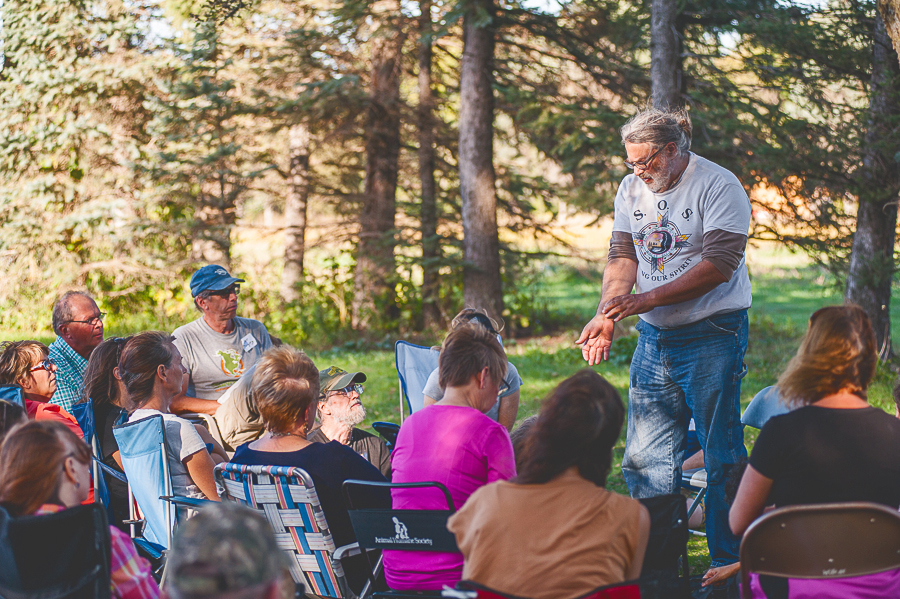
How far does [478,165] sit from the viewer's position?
10305 mm

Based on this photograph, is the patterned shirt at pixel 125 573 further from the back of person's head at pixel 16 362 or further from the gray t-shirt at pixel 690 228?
the gray t-shirt at pixel 690 228

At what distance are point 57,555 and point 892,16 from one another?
4.39 metres

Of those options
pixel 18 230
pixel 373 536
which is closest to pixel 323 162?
pixel 18 230

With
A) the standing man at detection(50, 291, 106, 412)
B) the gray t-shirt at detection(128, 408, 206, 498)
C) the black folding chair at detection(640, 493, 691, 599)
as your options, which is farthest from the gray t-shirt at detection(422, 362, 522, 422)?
the standing man at detection(50, 291, 106, 412)

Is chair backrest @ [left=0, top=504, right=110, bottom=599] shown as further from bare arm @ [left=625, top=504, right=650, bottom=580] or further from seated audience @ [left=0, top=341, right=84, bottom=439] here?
seated audience @ [left=0, top=341, right=84, bottom=439]

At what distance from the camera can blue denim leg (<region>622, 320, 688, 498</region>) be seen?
3258 mm

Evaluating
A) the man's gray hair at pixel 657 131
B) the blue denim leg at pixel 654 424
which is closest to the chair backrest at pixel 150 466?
the blue denim leg at pixel 654 424

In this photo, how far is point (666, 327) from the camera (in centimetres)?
318

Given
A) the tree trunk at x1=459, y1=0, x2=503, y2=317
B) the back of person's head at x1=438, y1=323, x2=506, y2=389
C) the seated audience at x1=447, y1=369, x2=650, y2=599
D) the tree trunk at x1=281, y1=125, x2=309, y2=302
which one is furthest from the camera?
the tree trunk at x1=281, y1=125, x2=309, y2=302

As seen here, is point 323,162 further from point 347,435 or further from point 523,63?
point 347,435

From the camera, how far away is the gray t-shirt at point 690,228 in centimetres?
298

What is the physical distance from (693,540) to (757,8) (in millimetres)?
7125

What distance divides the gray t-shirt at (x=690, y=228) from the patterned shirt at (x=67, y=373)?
309 cm

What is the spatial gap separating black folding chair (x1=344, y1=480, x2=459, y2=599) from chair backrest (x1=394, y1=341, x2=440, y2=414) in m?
2.00
